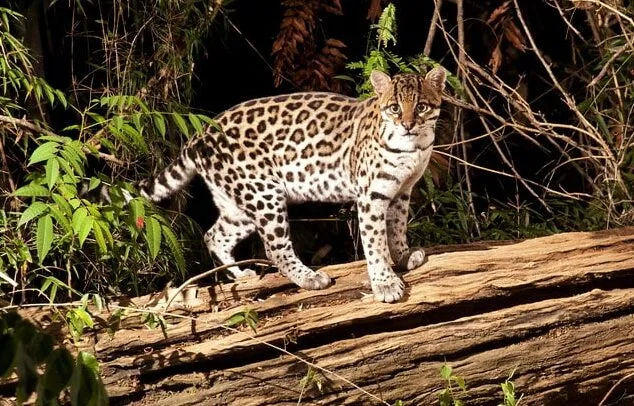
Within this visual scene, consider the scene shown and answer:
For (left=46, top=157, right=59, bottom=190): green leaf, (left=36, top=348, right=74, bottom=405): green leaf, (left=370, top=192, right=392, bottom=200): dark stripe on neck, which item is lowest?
(left=370, top=192, right=392, bottom=200): dark stripe on neck

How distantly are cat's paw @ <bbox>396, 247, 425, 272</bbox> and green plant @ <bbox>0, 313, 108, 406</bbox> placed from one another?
272cm

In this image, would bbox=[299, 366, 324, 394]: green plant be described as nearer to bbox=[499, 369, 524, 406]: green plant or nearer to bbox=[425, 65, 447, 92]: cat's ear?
bbox=[499, 369, 524, 406]: green plant

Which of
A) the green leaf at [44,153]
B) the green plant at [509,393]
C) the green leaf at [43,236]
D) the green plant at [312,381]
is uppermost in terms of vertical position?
the green leaf at [44,153]

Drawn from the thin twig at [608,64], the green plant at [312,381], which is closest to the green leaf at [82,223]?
the green plant at [312,381]

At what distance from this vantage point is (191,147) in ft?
17.7

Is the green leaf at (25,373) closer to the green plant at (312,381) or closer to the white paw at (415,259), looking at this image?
the green plant at (312,381)

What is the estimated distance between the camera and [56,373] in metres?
2.61

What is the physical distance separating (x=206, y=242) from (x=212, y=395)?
1.22 metres

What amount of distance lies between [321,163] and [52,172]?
1554 mm

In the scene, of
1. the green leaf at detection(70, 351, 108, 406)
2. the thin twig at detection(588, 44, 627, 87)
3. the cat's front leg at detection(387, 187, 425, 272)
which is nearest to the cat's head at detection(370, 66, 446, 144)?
the cat's front leg at detection(387, 187, 425, 272)

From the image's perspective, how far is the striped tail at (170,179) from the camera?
5426 millimetres

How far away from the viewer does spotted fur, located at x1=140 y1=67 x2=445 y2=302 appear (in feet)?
16.3

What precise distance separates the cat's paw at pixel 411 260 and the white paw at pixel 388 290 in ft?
0.86

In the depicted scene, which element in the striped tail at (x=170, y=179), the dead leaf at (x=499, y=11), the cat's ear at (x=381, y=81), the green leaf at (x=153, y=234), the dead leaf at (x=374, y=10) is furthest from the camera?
the dead leaf at (x=499, y=11)
